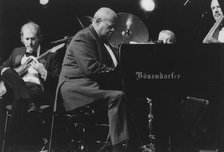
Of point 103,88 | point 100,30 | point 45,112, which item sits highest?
point 100,30

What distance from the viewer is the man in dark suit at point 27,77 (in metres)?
3.59

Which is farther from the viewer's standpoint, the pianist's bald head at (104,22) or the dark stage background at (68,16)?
the dark stage background at (68,16)

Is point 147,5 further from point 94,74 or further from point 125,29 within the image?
point 94,74

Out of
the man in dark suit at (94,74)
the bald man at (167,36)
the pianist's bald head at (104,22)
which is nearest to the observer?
the man in dark suit at (94,74)

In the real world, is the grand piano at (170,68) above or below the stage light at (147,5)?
below

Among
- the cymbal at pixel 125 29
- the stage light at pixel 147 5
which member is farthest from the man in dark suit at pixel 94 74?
the stage light at pixel 147 5

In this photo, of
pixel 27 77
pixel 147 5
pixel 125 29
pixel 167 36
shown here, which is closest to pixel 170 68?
pixel 125 29

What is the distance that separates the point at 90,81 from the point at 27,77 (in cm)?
103

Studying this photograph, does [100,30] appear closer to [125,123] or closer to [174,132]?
[125,123]

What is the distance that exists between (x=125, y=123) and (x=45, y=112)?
1.04m

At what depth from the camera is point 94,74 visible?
316 cm

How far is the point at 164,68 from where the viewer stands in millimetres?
2922

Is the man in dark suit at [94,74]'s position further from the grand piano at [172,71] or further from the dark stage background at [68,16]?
the dark stage background at [68,16]

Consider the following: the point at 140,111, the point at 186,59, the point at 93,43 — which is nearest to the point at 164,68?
the point at 186,59
